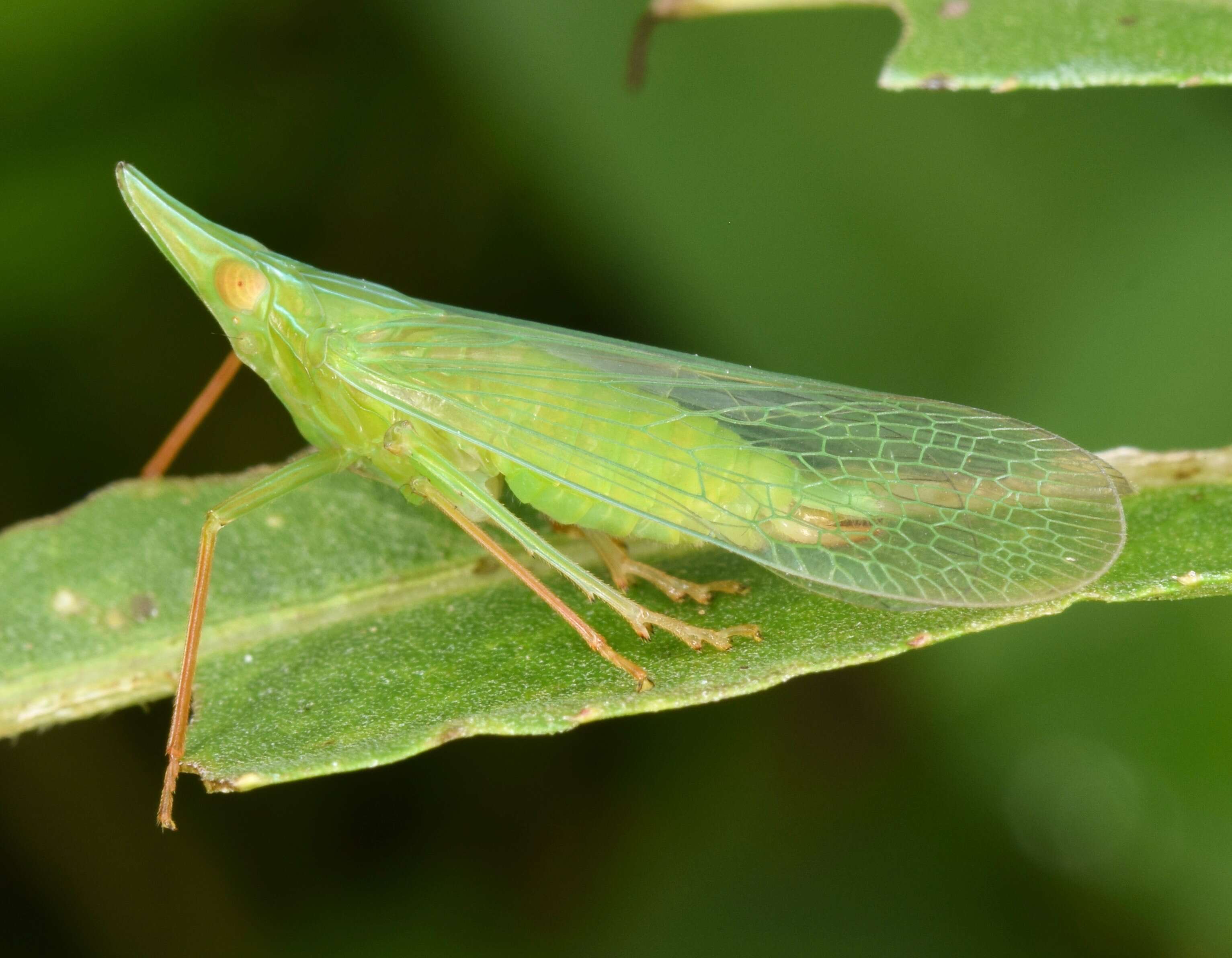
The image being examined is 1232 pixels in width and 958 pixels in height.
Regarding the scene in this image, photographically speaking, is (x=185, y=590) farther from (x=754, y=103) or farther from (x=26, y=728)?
(x=754, y=103)

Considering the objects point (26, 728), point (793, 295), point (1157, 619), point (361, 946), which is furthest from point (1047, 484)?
point (26, 728)

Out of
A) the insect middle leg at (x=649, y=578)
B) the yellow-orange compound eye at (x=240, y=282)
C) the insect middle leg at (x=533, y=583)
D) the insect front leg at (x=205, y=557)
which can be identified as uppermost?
the yellow-orange compound eye at (x=240, y=282)

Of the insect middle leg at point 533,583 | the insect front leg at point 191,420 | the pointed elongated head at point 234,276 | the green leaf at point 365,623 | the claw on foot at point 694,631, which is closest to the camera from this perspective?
the green leaf at point 365,623

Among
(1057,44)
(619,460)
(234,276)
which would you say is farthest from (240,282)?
(1057,44)

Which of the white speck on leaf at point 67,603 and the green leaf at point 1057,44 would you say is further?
the white speck on leaf at point 67,603

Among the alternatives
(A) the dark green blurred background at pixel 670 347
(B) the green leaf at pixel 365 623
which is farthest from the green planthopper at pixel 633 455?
(A) the dark green blurred background at pixel 670 347

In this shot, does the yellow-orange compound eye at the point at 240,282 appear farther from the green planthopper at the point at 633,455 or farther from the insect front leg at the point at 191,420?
the insect front leg at the point at 191,420

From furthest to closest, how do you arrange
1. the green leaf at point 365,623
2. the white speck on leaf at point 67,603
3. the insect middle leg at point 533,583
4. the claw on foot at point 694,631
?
the white speck on leaf at point 67,603
the claw on foot at point 694,631
the insect middle leg at point 533,583
the green leaf at point 365,623

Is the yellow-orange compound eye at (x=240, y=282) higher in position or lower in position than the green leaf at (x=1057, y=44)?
lower
